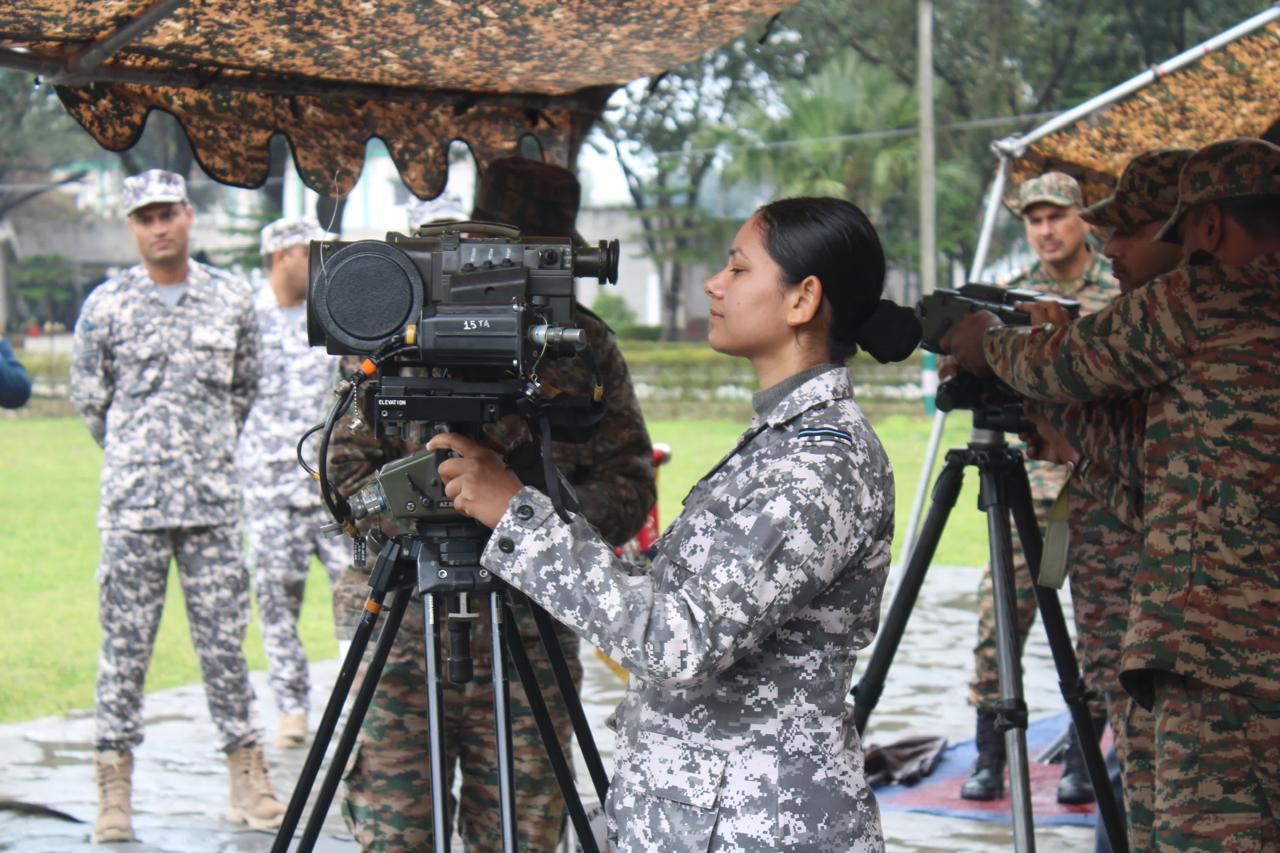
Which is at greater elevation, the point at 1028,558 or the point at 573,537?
the point at 573,537

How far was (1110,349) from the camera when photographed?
2.91m

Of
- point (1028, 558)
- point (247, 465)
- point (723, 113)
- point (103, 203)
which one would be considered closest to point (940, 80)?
point (723, 113)

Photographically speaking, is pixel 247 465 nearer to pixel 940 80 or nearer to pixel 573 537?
pixel 573 537

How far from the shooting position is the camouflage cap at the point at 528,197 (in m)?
3.35

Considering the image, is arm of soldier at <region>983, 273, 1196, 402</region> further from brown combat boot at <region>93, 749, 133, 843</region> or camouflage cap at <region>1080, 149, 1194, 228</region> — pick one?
brown combat boot at <region>93, 749, 133, 843</region>

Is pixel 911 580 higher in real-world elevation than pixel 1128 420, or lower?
lower

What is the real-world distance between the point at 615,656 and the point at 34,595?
8.96 metres

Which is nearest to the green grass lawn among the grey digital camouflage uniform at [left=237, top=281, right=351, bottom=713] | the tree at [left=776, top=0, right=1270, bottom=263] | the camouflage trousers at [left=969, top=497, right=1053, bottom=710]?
the camouflage trousers at [left=969, top=497, right=1053, bottom=710]

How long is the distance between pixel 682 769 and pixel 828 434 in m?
0.52

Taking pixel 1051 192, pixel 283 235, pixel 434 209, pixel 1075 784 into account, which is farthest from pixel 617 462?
pixel 283 235

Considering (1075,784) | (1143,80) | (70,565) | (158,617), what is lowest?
(70,565)

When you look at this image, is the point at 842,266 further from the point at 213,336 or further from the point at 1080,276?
the point at 1080,276

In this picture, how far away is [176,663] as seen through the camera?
7973 mm

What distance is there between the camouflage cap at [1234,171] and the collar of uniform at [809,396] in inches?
40.7
